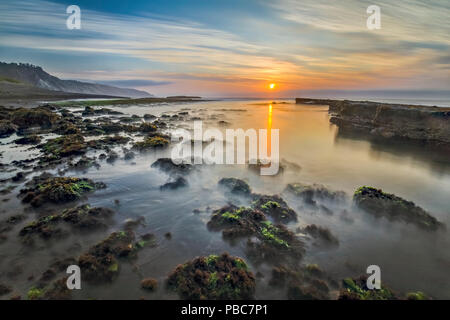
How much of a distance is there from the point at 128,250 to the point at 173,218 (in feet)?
6.41

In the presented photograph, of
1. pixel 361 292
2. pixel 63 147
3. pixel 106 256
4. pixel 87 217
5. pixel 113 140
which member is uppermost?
pixel 113 140

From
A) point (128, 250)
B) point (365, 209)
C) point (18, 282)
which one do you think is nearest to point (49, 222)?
point (18, 282)

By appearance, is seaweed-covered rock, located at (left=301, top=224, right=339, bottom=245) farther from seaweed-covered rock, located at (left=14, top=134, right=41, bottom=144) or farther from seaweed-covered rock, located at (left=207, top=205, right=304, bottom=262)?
seaweed-covered rock, located at (left=14, top=134, right=41, bottom=144)

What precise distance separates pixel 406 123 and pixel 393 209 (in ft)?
64.1

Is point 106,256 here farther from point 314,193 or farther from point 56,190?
point 314,193

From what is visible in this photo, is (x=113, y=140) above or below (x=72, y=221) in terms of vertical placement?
above

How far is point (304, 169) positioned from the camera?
12953 mm

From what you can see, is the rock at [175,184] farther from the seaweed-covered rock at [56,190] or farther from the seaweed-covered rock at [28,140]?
the seaweed-covered rock at [28,140]

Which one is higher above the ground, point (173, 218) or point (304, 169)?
point (304, 169)

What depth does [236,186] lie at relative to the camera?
9.76 metres

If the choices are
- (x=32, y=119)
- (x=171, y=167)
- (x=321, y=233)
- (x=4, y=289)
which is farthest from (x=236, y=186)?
(x=32, y=119)

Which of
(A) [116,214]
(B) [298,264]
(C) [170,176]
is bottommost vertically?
(B) [298,264]

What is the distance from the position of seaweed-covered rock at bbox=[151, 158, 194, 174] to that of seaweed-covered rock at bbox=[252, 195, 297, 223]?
4.78 metres

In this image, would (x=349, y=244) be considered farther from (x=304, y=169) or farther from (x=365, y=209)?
(x=304, y=169)
